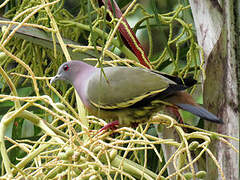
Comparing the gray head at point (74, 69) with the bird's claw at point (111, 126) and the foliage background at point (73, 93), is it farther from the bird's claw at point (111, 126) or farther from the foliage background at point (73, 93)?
the bird's claw at point (111, 126)

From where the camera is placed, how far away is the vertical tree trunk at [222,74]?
2.76 feet

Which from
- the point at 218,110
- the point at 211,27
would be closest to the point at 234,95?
the point at 218,110

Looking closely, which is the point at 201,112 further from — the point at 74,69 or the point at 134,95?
the point at 74,69

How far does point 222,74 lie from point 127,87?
0.22 m

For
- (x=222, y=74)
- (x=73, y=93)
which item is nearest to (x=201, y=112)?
(x=222, y=74)

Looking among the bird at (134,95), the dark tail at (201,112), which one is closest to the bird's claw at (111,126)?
the bird at (134,95)

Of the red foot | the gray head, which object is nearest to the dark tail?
the red foot

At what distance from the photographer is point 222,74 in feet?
2.82

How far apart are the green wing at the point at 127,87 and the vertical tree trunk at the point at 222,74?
0.11 m

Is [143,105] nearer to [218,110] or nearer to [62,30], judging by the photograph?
[218,110]

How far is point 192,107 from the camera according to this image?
2.86ft

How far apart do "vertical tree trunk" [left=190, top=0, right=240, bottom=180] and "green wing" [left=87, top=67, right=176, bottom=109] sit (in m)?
0.11

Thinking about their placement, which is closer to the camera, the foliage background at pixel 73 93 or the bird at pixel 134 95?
the foliage background at pixel 73 93

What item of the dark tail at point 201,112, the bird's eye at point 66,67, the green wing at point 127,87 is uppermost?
the bird's eye at point 66,67
